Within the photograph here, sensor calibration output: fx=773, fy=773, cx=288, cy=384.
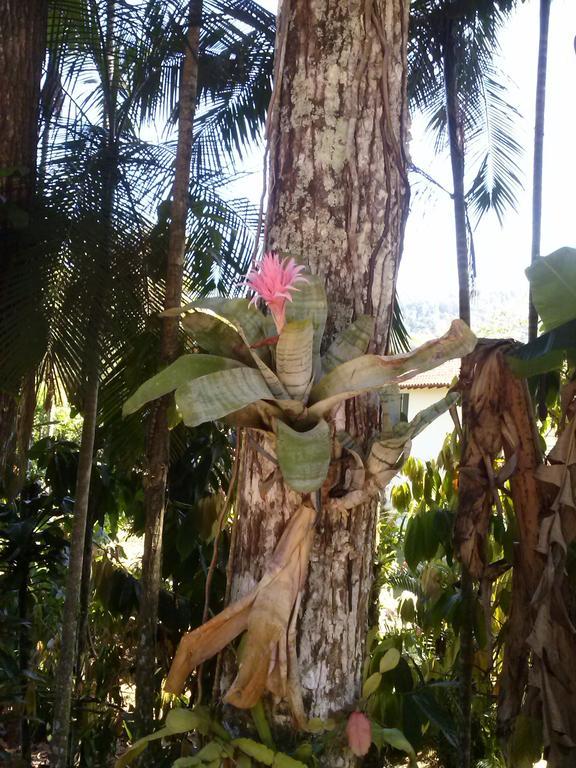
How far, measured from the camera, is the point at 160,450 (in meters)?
2.07

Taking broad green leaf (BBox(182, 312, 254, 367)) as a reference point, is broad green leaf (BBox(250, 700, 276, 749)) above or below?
below

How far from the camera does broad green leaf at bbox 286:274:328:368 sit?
43.9 inches

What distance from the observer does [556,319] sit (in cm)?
186

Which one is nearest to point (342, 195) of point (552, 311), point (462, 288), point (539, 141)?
point (552, 311)

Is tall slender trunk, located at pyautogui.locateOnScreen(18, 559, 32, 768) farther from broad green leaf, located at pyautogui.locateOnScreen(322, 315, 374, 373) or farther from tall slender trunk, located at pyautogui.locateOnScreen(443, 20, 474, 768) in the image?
broad green leaf, located at pyautogui.locateOnScreen(322, 315, 374, 373)

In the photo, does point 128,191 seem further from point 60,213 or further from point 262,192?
point 262,192

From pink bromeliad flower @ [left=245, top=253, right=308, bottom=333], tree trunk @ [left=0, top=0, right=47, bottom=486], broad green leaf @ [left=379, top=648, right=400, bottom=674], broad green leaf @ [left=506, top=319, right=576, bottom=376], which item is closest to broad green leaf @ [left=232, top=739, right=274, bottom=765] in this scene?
broad green leaf @ [left=379, top=648, right=400, bottom=674]

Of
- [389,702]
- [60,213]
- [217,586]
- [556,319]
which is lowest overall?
[389,702]

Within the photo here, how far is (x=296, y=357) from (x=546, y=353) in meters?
0.97

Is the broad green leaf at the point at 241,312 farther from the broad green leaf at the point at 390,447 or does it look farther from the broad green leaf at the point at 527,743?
the broad green leaf at the point at 527,743

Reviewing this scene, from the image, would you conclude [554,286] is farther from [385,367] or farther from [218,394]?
[218,394]

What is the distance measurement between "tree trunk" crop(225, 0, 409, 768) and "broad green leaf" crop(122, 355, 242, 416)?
0.16 metres

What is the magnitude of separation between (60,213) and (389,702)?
1.71 meters

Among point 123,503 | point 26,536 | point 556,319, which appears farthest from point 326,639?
point 123,503
